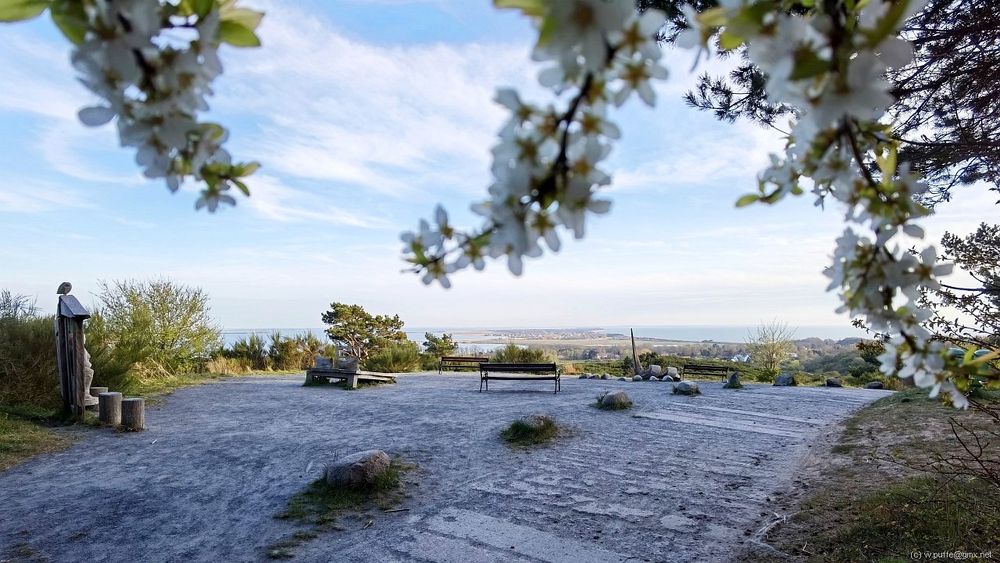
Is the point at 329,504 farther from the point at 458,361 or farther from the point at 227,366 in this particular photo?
the point at 227,366

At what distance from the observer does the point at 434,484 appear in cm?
440

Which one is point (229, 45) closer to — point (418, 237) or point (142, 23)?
point (142, 23)

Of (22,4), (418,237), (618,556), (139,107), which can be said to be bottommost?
(618,556)

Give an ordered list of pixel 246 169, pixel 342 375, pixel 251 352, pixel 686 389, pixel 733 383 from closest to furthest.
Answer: pixel 246 169 → pixel 686 389 → pixel 733 383 → pixel 342 375 → pixel 251 352

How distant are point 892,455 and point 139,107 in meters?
5.78

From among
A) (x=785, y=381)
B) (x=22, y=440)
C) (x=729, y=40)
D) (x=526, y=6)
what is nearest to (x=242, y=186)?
(x=526, y=6)

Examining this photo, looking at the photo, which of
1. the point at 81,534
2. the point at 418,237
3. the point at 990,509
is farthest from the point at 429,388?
the point at 418,237

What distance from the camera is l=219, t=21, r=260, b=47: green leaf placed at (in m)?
0.65

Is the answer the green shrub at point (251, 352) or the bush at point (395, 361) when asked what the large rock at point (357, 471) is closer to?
the bush at point (395, 361)

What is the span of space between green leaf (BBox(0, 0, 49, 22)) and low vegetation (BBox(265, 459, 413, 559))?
3.22 m

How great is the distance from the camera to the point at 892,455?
4.69m

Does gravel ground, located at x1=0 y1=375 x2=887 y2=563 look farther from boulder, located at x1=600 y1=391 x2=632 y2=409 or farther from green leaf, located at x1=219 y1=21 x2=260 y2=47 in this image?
green leaf, located at x1=219 y1=21 x2=260 y2=47

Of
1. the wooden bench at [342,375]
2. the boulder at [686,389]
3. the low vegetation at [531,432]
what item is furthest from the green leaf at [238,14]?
the wooden bench at [342,375]

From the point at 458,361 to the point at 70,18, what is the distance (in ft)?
45.6
